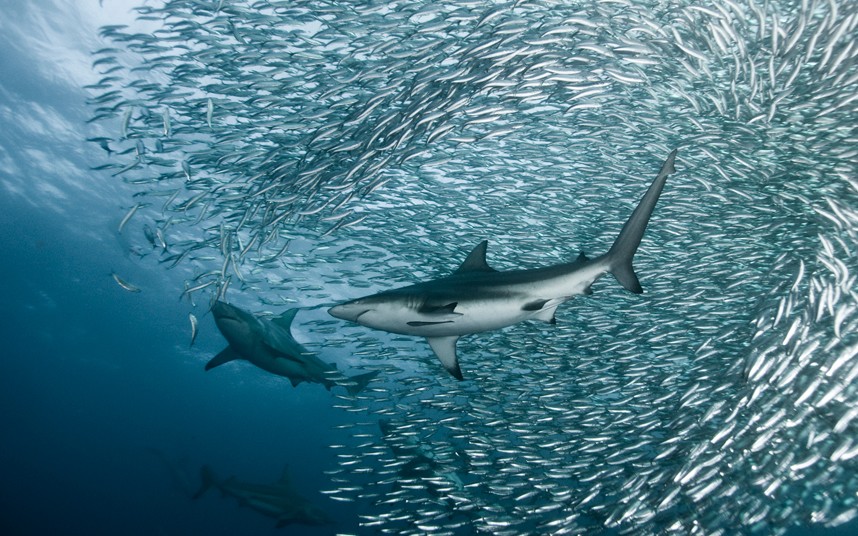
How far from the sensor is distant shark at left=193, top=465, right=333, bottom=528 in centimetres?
1395

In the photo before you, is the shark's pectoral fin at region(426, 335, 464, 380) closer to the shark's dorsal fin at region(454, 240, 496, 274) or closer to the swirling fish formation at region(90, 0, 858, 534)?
the shark's dorsal fin at region(454, 240, 496, 274)

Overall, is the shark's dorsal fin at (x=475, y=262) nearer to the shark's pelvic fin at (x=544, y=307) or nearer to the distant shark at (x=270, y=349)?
the shark's pelvic fin at (x=544, y=307)

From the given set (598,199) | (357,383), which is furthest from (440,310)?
(357,383)

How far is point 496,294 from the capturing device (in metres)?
4.14

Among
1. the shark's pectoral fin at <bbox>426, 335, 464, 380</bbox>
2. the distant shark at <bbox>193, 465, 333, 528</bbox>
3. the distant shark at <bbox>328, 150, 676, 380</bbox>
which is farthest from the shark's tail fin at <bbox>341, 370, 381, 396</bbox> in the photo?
the distant shark at <bbox>193, 465, 333, 528</bbox>

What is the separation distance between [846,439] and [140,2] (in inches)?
698

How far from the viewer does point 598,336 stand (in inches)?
350

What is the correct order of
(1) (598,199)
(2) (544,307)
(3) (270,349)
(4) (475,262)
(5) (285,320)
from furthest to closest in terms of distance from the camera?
1. (5) (285,320)
2. (3) (270,349)
3. (1) (598,199)
4. (4) (475,262)
5. (2) (544,307)

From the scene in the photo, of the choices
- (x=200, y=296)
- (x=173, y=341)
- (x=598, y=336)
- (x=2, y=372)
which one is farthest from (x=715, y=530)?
(x=2, y=372)

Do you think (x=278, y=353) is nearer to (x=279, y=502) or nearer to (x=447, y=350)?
(x=447, y=350)

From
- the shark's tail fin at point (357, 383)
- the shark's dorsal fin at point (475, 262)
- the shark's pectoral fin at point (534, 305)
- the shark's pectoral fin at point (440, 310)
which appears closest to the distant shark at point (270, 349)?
the shark's tail fin at point (357, 383)

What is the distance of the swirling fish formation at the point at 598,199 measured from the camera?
231 inches

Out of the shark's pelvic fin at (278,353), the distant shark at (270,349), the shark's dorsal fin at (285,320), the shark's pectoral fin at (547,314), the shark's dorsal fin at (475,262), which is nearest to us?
the shark's pectoral fin at (547,314)

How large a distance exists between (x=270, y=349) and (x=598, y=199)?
268 inches
